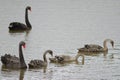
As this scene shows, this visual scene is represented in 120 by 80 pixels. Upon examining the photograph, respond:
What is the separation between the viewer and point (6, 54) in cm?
1980

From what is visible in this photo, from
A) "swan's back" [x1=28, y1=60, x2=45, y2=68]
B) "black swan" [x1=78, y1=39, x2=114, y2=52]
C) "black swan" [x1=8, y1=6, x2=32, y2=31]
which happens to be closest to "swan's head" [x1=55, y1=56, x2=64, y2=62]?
"swan's back" [x1=28, y1=60, x2=45, y2=68]

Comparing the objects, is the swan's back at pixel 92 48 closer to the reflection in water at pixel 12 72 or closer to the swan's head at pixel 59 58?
the swan's head at pixel 59 58

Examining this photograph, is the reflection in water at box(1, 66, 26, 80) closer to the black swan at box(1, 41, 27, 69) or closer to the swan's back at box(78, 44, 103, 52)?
the black swan at box(1, 41, 27, 69)

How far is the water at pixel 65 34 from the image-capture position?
1878cm

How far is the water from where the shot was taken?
18.8m

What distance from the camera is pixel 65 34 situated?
25562mm

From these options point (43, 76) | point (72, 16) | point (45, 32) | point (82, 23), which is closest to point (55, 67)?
point (43, 76)

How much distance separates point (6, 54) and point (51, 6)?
47.3 feet

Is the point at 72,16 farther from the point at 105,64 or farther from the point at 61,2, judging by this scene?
the point at 105,64

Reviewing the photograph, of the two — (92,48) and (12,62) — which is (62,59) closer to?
(12,62)

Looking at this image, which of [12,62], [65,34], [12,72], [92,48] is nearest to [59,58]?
[12,62]

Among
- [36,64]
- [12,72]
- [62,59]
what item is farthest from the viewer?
[62,59]

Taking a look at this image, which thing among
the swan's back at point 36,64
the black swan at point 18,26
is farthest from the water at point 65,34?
the black swan at point 18,26

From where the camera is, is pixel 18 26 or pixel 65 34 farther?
pixel 18 26
